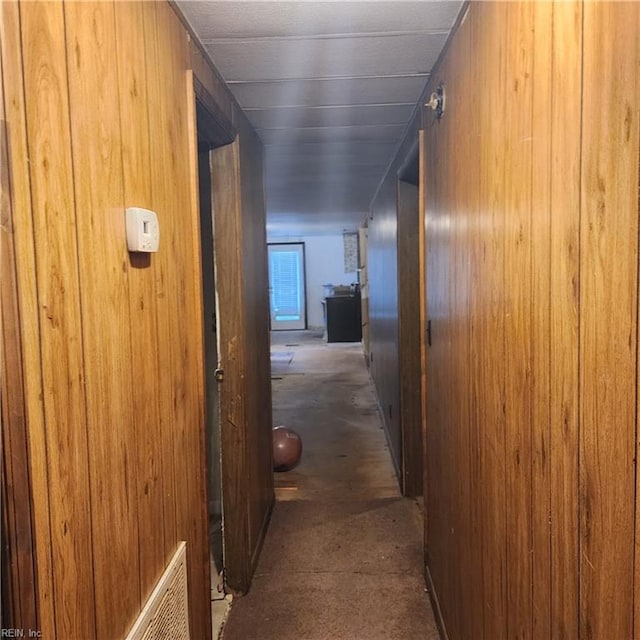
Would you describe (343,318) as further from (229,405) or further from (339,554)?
(229,405)

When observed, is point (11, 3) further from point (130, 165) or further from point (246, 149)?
point (246, 149)

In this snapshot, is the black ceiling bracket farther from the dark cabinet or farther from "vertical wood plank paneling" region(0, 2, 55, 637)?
the dark cabinet

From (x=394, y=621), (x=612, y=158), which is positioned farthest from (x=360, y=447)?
(x=612, y=158)

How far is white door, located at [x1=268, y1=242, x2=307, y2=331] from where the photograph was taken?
11.9 metres

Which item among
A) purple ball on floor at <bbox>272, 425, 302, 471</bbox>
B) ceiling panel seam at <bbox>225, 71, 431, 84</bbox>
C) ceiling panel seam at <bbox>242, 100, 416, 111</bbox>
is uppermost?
ceiling panel seam at <bbox>242, 100, 416, 111</bbox>

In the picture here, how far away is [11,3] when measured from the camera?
0.78 metres

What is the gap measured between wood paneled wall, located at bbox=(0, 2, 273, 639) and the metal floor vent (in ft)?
0.10

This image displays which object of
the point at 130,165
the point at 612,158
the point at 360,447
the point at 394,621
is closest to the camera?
the point at 612,158

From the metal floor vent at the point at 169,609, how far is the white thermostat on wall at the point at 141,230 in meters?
0.78

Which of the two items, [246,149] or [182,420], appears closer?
[182,420]

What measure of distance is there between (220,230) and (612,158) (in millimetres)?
1730

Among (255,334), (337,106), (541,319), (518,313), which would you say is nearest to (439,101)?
(337,106)

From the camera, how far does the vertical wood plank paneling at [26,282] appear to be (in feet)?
2.51

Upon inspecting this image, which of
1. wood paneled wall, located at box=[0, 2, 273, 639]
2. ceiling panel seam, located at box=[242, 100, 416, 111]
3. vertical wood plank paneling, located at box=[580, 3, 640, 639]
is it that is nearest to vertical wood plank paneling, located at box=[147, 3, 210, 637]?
wood paneled wall, located at box=[0, 2, 273, 639]
